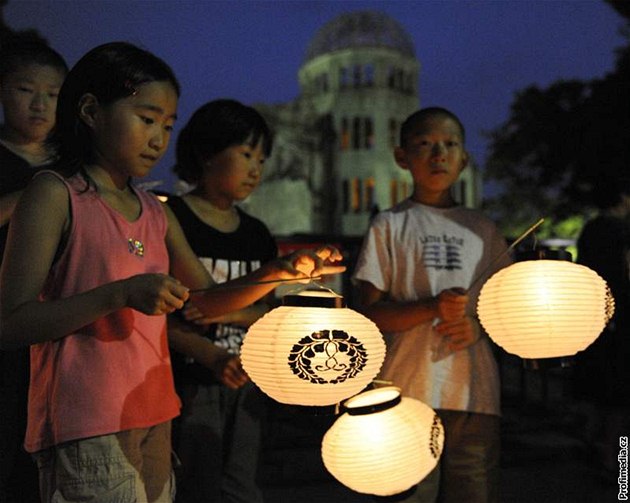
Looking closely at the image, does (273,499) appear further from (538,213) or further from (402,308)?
(538,213)

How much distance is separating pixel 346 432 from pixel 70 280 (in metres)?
1.30

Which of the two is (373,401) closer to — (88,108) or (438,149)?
(438,149)

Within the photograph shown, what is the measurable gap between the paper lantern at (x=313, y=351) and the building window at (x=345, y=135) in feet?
116

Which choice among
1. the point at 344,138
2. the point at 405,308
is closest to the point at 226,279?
the point at 405,308

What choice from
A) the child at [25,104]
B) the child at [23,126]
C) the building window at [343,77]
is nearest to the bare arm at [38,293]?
the child at [23,126]

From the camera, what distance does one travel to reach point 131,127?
1.99 m

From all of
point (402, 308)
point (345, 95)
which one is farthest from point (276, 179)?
point (402, 308)

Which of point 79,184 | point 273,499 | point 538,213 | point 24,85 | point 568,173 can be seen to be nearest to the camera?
point 79,184

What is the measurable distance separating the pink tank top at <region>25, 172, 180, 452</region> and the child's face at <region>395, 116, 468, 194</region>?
147 cm

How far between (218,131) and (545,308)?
5.32 ft

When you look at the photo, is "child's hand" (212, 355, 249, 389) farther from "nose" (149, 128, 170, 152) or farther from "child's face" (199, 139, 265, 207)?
"nose" (149, 128, 170, 152)

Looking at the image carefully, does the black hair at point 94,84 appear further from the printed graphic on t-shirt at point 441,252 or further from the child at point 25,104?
the printed graphic on t-shirt at point 441,252

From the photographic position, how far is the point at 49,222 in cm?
179

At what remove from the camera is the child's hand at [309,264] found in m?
2.31
